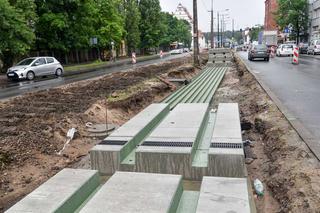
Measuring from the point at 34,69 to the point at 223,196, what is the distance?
2384 centimetres

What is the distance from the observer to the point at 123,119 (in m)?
10.0

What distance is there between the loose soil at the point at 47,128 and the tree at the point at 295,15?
56686 mm

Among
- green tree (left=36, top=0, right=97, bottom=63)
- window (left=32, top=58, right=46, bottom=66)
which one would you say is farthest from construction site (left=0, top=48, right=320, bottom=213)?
green tree (left=36, top=0, right=97, bottom=63)

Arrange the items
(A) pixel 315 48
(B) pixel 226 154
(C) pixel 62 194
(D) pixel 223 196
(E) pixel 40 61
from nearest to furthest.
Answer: (D) pixel 223 196, (C) pixel 62 194, (B) pixel 226 154, (E) pixel 40 61, (A) pixel 315 48

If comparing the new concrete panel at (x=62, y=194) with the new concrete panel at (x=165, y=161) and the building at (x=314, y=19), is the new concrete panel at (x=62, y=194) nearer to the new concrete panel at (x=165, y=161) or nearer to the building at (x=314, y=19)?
the new concrete panel at (x=165, y=161)

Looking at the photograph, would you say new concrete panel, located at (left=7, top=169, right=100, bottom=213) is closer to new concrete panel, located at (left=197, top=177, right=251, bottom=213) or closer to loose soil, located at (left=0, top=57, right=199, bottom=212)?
loose soil, located at (left=0, top=57, right=199, bottom=212)

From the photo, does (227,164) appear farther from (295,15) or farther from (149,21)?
(149,21)

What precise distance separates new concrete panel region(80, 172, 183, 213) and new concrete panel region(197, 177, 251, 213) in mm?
336

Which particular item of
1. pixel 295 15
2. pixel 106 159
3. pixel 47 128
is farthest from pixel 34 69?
pixel 295 15

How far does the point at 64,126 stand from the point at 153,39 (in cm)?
6620

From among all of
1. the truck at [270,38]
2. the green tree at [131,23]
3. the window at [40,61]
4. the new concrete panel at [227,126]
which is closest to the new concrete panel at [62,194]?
the new concrete panel at [227,126]

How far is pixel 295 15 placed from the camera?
62.6 meters

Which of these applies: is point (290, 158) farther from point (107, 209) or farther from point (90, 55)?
point (90, 55)

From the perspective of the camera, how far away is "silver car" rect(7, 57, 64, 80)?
23984 millimetres
